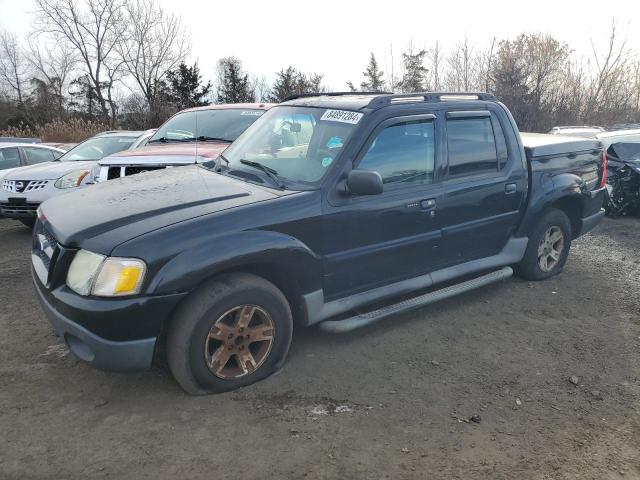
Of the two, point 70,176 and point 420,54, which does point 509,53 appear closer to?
point 420,54

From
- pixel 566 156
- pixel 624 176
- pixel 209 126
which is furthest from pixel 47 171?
pixel 624 176

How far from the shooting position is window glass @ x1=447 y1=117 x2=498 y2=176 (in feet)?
14.3

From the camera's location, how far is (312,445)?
291 cm

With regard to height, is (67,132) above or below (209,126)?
above

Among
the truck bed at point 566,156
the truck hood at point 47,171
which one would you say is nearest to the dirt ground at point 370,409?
the truck bed at point 566,156

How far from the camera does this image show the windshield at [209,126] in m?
7.04

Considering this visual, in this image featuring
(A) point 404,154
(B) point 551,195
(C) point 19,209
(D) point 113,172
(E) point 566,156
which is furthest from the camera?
(C) point 19,209

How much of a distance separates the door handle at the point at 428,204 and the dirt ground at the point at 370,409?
1020 millimetres

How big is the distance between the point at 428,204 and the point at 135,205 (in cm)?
218

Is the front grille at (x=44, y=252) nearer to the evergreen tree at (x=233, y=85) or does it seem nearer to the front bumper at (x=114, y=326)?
the front bumper at (x=114, y=326)

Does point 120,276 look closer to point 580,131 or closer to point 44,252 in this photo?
point 44,252

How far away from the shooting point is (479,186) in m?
4.51

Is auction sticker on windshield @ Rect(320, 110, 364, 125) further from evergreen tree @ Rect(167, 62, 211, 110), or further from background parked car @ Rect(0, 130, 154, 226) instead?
evergreen tree @ Rect(167, 62, 211, 110)

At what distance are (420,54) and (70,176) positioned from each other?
33.5 meters
